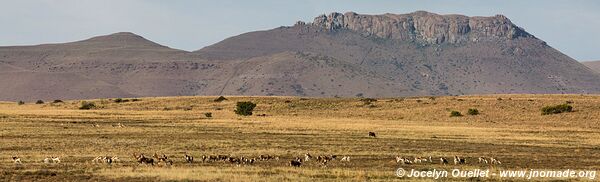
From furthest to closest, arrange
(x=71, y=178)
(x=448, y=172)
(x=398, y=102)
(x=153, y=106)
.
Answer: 1. (x=153, y=106)
2. (x=398, y=102)
3. (x=448, y=172)
4. (x=71, y=178)

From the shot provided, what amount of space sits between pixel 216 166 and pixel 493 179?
11034 mm

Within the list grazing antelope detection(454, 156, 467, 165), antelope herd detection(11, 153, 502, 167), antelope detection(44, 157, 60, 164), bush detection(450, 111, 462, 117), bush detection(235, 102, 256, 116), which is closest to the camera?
antelope herd detection(11, 153, 502, 167)

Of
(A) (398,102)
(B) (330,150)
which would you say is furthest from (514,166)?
(A) (398,102)

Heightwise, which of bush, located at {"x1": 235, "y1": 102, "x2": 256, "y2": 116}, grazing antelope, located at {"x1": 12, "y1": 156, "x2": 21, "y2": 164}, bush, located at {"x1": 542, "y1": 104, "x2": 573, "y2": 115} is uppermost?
grazing antelope, located at {"x1": 12, "y1": 156, "x2": 21, "y2": 164}

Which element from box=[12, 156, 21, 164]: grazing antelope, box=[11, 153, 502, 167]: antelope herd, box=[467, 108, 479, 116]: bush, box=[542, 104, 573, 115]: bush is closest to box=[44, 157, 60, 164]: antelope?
box=[11, 153, 502, 167]: antelope herd

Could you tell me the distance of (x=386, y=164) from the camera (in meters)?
35.6

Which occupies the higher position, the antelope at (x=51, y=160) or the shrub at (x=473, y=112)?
the antelope at (x=51, y=160)

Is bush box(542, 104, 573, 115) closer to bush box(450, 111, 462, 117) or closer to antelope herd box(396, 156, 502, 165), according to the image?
bush box(450, 111, 462, 117)

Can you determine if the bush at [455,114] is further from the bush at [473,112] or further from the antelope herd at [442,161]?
the antelope herd at [442,161]

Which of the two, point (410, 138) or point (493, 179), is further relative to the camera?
point (410, 138)

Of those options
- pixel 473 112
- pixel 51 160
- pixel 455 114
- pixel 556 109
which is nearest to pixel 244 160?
pixel 51 160

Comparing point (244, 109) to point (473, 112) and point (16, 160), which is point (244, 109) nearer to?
point (473, 112)

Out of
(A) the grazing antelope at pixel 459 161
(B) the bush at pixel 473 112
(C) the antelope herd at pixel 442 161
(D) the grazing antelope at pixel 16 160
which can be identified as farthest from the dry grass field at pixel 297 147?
A: (B) the bush at pixel 473 112

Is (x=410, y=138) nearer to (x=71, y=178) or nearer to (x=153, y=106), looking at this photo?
(x=71, y=178)
